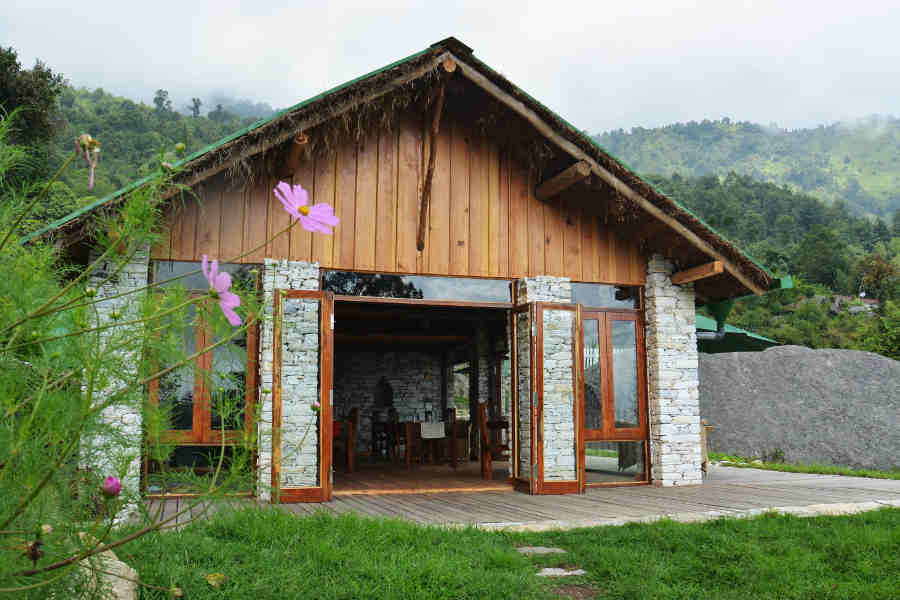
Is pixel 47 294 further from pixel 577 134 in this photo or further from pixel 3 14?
pixel 3 14

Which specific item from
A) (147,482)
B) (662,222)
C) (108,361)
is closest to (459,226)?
(662,222)

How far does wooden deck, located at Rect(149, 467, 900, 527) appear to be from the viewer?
5980 millimetres

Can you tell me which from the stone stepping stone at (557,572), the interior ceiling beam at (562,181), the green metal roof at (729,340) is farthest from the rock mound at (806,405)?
the stone stepping stone at (557,572)

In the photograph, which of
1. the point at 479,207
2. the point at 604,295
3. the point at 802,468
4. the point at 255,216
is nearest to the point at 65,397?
the point at 255,216

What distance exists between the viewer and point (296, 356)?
23.7 ft

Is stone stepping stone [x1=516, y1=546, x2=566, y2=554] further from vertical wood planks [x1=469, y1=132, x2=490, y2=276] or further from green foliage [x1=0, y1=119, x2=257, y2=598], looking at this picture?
vertical wood planks [x1=469, y1=132, x2=490, y2=276]

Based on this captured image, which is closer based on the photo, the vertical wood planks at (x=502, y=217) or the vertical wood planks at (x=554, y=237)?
the vertical wood planks at (x=502, y=217)

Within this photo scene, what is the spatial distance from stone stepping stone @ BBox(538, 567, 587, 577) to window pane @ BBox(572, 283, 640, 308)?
444 centimetres

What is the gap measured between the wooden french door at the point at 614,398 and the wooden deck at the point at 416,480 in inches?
46.8

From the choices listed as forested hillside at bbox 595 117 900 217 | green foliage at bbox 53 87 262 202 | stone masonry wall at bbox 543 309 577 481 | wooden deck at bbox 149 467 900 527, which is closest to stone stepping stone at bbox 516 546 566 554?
wooden deck at bbox 149 467 900 527

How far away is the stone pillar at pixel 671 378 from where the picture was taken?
844 centimetres

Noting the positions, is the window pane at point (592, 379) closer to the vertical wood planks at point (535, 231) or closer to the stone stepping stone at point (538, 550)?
the vertical wood planks at point (535, 231)

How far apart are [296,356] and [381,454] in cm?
794

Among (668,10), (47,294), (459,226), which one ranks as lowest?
(47,294)
